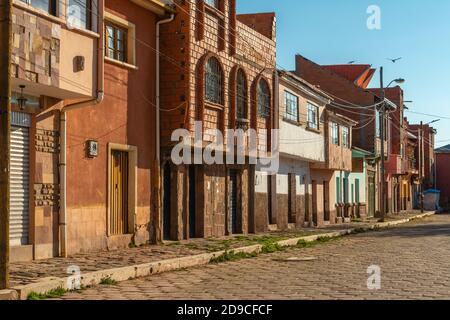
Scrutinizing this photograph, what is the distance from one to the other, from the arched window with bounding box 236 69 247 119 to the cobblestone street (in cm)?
663

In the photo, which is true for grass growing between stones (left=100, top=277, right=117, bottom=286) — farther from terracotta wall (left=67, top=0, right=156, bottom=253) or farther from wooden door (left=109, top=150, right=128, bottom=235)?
wooden door (left=109, top=150, right=128, bottom=235)

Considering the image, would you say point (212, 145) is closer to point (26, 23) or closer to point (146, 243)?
point (146, 243)

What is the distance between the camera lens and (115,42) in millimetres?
16953

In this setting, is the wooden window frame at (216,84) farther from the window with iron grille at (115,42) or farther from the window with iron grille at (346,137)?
the window with iron grille at (346,137)

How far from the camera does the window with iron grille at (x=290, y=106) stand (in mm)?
28078

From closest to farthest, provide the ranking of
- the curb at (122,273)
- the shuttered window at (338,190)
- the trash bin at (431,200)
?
the curb at (122,273) → the shuttered window at (338,190) → the trash bin at (431,200)

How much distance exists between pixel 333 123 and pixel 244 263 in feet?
72.5

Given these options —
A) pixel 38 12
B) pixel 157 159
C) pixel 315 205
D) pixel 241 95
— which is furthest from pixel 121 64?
pixel 315 205

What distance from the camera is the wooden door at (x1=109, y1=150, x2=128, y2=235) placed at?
659 inches

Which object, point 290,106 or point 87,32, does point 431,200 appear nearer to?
point 290,106

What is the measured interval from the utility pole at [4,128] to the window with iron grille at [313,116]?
926 inches

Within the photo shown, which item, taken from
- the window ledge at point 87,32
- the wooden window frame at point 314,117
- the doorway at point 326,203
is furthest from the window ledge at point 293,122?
the window ledge at point 87,32
